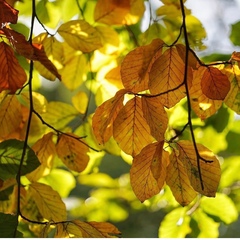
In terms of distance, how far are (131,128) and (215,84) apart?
92 mm

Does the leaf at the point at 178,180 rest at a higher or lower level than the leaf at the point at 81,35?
lower

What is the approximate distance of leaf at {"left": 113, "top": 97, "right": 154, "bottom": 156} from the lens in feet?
1.86

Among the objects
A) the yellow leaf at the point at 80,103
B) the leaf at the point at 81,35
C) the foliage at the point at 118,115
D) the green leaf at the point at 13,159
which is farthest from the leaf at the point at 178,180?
the yellow leaf at the point at 80,103

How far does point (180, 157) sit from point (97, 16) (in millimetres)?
402

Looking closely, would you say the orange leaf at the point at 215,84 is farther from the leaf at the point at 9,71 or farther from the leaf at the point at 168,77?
the leaf at the point at 9,71

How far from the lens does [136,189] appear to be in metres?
0.56

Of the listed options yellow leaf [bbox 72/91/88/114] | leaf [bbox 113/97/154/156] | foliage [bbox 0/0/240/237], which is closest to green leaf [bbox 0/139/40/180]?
foliage [bbox 0/0/240/237]

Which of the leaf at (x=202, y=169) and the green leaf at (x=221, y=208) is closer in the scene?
the leaf at (x=202, y=169)

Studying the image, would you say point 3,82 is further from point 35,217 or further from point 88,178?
point 88,178

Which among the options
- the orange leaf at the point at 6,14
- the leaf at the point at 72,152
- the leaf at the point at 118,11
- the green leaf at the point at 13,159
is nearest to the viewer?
the orange leaf at the point at 6,14

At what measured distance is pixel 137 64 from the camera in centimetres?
56

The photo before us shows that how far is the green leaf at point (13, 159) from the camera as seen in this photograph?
0.62 m

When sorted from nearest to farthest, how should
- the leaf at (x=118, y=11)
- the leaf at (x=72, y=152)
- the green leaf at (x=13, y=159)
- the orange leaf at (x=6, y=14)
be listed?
the orange leaf at (x=6, y=14) < the green leaf at (x=13, y=159) < the leaf at (x=72, y=152) < the leaf at (x=118, y=11)

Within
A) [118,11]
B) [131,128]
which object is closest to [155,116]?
[131,128]
